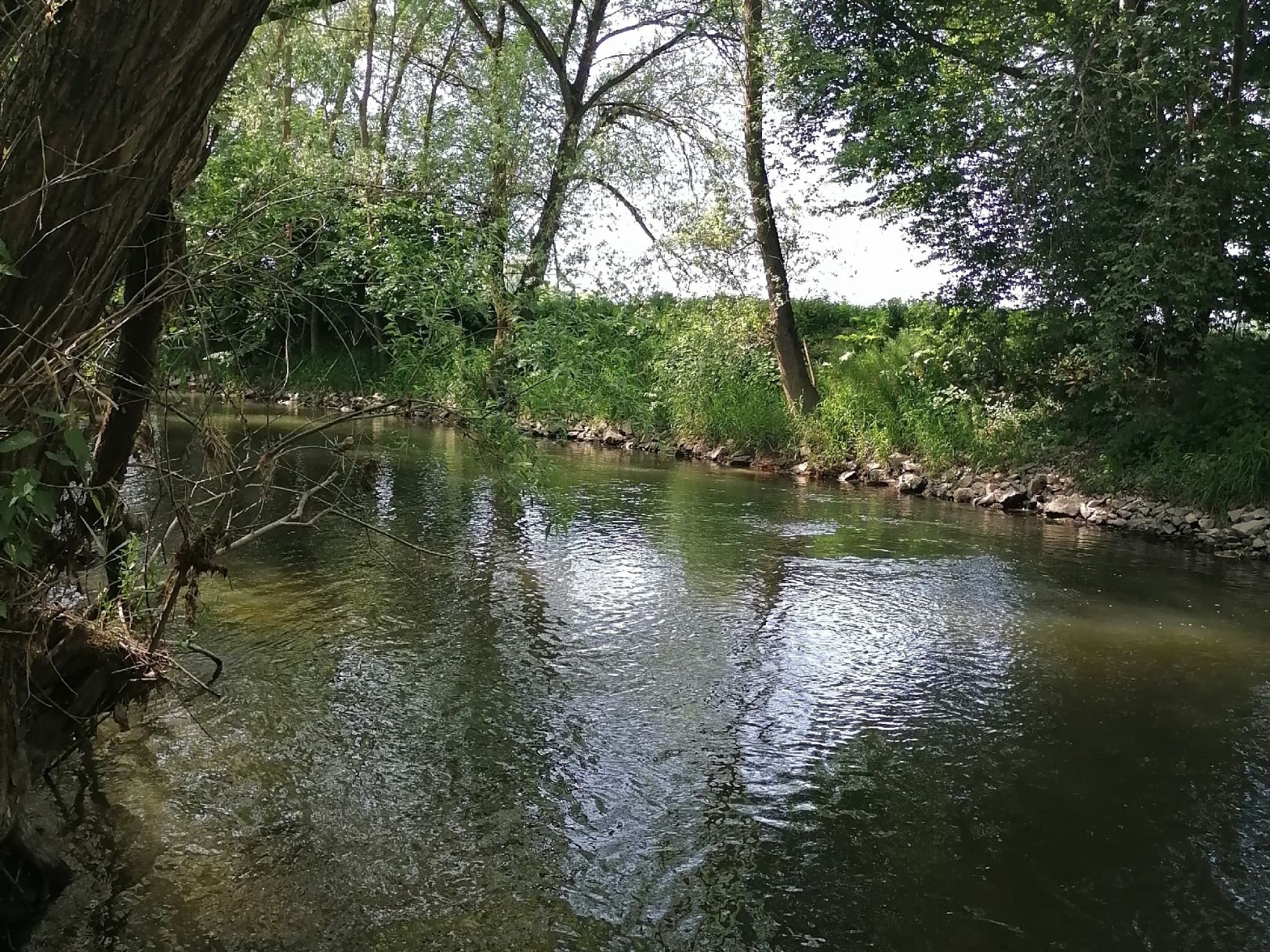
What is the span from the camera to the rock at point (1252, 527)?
10758 mm

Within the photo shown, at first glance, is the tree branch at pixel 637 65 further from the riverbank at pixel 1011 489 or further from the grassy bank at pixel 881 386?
the riverbank at pixel 1011 489

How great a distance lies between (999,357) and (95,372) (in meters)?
13.7

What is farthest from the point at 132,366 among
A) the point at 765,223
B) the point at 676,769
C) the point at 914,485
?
the point at 765,223

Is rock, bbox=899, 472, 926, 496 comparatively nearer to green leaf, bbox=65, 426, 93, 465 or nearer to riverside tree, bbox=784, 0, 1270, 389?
riverside tree, bbox=784, 0, 1270, 389

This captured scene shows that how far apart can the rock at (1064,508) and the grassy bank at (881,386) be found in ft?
1.23

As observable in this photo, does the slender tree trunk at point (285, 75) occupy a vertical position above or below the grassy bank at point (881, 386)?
above

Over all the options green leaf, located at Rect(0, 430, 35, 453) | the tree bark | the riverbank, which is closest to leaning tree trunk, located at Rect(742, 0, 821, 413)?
the riverbank

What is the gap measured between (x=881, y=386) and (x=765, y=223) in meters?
3.81

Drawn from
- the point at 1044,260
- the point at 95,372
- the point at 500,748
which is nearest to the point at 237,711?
the point at 500,748

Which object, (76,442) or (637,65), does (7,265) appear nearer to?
(76,442)

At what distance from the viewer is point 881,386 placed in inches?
669

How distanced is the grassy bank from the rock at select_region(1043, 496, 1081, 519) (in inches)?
14.7

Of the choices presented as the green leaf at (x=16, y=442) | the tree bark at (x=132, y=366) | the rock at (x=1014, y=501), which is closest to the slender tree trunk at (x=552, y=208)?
the tree bark at (x=132, y=366)

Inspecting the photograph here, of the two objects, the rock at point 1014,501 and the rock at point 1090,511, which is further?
the rock at point 1014,501
